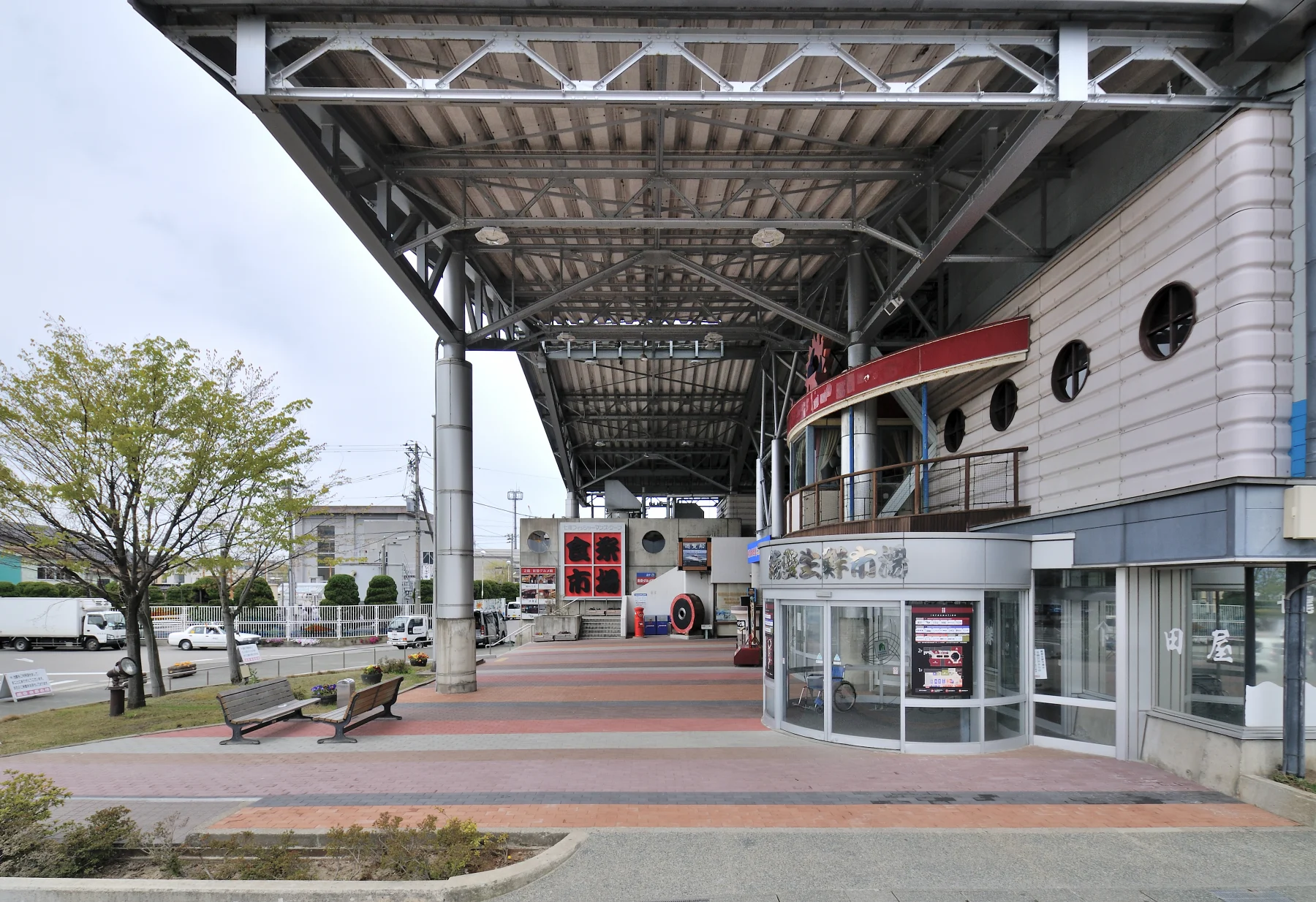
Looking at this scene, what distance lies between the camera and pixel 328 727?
1280cm

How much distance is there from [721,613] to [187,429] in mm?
21941

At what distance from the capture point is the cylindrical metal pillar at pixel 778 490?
30281 millimetres

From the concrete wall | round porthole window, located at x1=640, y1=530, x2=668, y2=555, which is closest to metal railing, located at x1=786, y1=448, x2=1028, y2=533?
the concrete wall

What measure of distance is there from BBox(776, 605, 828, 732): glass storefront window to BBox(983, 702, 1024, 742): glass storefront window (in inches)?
80.8

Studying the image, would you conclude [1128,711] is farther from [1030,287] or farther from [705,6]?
[705,6]

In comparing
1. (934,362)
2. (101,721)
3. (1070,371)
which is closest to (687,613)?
(934,362)

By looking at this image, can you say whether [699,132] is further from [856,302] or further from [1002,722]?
[1002,722]

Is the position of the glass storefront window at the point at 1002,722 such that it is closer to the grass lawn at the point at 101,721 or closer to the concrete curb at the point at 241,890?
the concrete curb at the point at 241,890

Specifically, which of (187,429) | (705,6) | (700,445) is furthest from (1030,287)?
(700,445)

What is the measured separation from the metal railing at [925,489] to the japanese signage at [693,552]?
1546cm

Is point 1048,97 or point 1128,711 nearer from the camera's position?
point 1048,97

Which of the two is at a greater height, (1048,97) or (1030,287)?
(1048,97)

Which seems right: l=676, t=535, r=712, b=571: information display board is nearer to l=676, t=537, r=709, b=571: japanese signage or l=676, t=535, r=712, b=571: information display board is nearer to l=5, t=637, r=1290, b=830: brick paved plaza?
l=676, t=537, r=709, b=571: japanese signage

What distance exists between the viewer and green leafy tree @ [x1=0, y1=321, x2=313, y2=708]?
1520 centimetres
